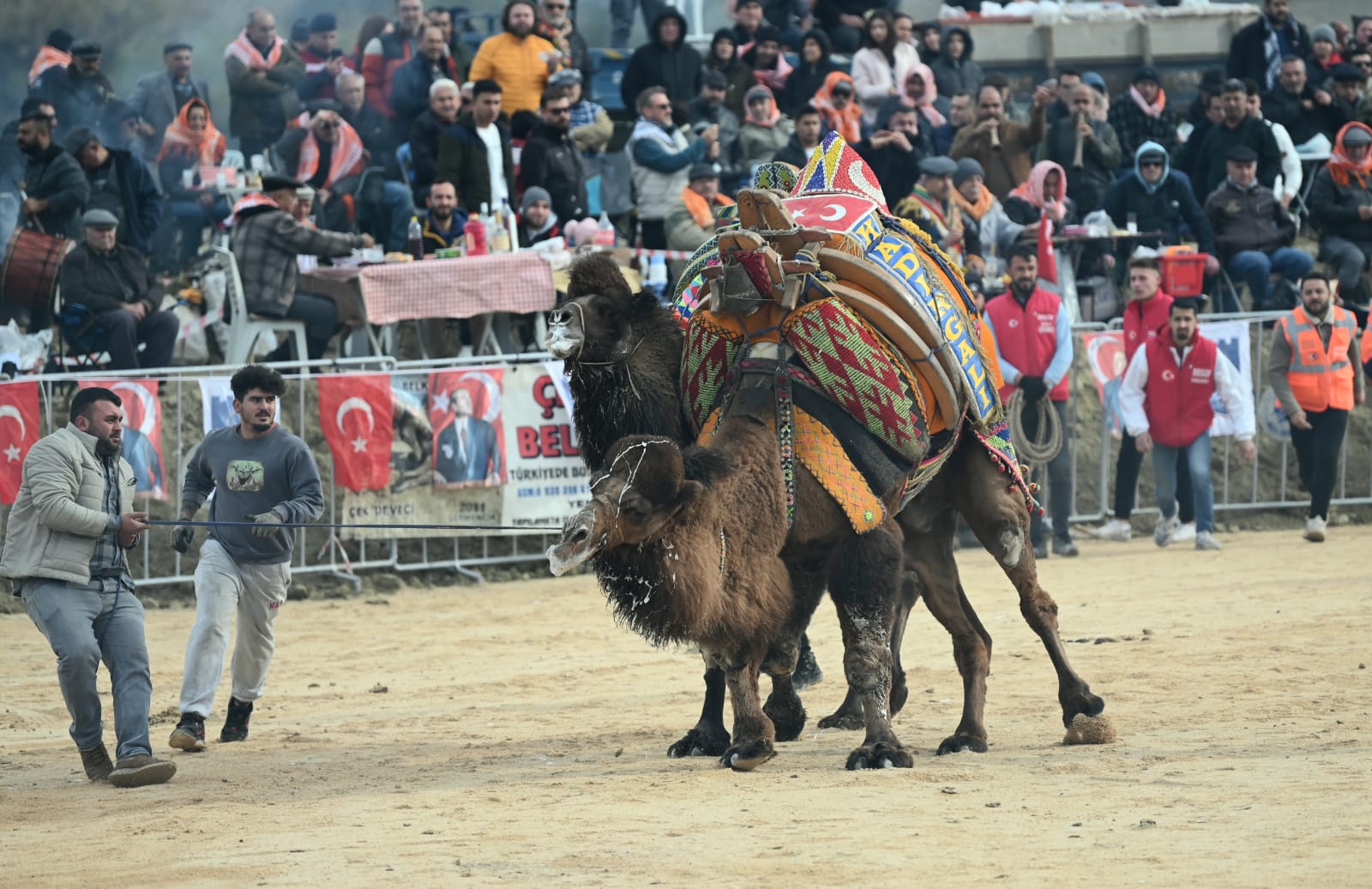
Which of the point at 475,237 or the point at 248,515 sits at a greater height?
the point at 475,237

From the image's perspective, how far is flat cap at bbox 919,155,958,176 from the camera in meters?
17.1

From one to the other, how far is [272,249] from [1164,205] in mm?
8641

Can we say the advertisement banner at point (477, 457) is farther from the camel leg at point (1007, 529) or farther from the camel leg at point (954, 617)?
the camel leg at point (1007, 529)

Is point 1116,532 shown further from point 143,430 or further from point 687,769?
point 687,769

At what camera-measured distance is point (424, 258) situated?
15.7m

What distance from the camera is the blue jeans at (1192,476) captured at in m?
16.0

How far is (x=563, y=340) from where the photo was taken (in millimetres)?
8156

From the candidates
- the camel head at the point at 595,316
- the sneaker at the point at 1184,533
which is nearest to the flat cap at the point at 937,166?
the sneaker at the point at 1184,533

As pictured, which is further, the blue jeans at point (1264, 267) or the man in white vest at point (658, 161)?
the blue jeans at point (1264, 267)

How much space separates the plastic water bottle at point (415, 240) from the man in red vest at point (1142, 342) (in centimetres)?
599

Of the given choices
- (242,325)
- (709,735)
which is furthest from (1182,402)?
(709,735)

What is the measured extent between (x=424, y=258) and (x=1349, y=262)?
9.19 metres

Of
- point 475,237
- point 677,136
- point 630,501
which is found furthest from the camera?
point 677,136

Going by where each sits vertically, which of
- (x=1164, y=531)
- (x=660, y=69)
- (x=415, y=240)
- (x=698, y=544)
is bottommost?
(x=1164, y=531)
